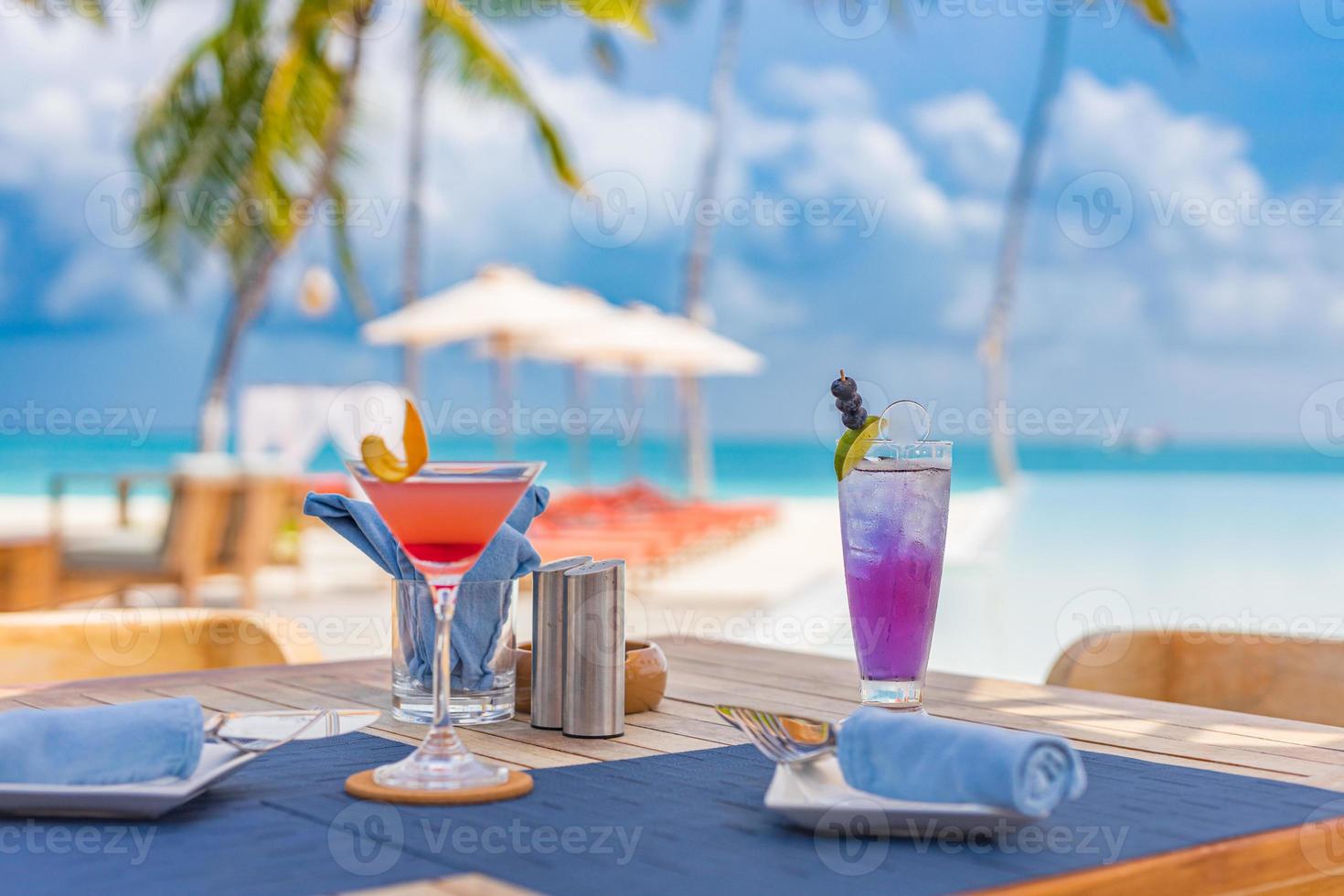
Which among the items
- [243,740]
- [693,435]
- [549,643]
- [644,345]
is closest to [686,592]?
[644,345]

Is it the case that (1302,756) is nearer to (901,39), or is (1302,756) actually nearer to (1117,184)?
(1117,184)

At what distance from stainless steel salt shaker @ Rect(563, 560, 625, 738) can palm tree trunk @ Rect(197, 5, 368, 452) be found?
839 centimetres

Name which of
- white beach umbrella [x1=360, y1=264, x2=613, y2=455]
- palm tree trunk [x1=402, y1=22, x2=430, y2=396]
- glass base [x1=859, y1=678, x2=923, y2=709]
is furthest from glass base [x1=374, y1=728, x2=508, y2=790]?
palm tree trunk [x1=402, y1=22, x2=430, y2=396]

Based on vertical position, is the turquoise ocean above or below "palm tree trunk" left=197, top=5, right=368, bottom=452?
below

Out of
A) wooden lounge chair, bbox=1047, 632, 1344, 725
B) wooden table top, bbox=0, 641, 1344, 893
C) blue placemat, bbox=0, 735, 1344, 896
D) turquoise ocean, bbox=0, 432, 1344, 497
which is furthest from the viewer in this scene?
turquoise ocean, bbox=0, 432, 1344, 497

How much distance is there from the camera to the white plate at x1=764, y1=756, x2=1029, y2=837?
937 mm

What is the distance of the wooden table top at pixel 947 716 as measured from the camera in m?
0.96

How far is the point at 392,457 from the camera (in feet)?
3.58

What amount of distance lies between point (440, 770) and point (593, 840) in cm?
18

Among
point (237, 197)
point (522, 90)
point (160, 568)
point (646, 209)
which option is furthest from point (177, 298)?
point (646, 209)

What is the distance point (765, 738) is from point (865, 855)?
0.68ft

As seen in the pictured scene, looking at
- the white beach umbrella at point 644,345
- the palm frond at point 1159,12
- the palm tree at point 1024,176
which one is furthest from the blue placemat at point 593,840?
the palm tree at point 1024,176

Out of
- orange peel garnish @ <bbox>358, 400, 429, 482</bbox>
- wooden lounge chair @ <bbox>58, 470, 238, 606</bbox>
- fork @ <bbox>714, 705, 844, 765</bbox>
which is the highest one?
orange peel garnish @ <bbox>358, 400, 429, 482</bbox>

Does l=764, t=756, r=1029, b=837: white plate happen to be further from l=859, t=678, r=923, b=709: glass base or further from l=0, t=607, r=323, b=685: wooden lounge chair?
l=0, t=607, r=323, b=685: wooden lounge chair
